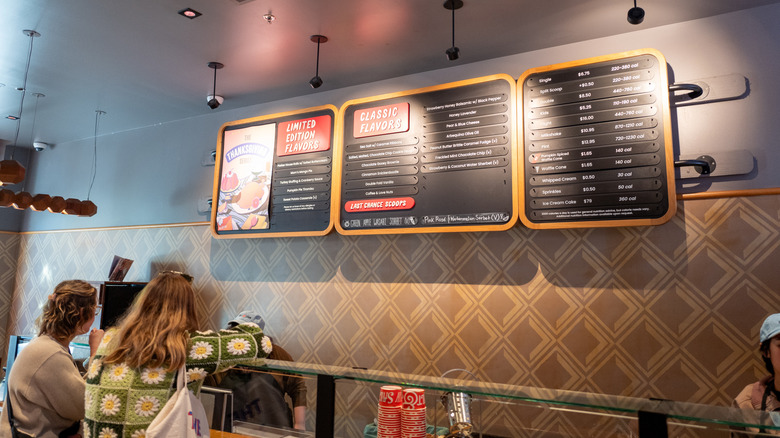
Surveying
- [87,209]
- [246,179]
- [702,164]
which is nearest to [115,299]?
[87,209]

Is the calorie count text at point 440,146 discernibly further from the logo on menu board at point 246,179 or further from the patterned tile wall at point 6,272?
the patterned tile wall at point 6,272

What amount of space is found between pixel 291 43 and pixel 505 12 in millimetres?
1266

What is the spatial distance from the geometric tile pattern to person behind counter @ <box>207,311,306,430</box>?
1.49m

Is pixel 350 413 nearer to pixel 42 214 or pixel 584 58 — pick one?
pixel 584 58

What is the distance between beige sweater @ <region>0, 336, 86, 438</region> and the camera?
83.8 inches

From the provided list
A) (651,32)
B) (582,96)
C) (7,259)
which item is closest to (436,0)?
(582,96)

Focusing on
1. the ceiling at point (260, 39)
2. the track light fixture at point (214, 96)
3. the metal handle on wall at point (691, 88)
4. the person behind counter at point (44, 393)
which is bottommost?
the person behind counter at point (44, 393)

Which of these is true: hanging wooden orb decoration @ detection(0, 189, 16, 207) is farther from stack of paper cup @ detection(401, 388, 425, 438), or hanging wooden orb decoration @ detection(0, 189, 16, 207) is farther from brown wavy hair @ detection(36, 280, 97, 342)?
stack of paper cup @ detection(401, 388, 425, 438)

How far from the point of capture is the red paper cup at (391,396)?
1.45 metres

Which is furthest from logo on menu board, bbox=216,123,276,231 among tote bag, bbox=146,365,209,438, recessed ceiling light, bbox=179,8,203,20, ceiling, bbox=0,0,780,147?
tote bag, bbox=146,365,209,438

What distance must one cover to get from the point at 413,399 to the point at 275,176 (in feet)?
8.54

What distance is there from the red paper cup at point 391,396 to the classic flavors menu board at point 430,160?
5.27ft

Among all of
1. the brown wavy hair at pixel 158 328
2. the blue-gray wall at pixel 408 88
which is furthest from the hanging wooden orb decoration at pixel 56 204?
the brown wavy hair at pixel 158 328

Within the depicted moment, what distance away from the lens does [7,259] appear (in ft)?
18.3
